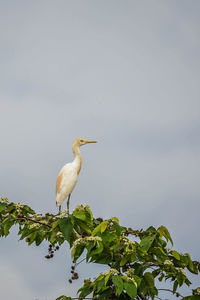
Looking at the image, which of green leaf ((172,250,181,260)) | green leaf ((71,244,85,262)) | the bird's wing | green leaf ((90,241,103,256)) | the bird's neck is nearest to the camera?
green leaf ((90,241,103,256))

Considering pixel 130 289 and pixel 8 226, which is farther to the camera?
pixel 8 226

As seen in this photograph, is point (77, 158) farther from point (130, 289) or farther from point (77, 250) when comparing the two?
point (130, 289)

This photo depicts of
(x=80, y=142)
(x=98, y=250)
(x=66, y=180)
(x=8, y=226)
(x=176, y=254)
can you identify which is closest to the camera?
(x=98, y=250)

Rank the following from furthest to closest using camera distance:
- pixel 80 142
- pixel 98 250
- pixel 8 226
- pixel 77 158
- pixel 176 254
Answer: pixel 80 142 < pixel 77 158 < pixel 8 226 < pixel 176 254 < pixel 98 250

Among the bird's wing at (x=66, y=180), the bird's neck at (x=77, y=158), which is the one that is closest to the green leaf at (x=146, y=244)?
the bird's wing at (x=66, y=180)

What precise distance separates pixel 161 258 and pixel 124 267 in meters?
0.40

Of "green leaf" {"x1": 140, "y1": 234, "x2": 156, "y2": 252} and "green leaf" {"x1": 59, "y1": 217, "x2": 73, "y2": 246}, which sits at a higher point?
"green leaf" {"x1": 59, "y1": 217, "x2": 73, "y2": 246}

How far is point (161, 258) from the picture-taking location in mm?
4387

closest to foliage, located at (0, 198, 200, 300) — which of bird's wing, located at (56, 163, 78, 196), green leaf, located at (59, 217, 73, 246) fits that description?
green leaf, located at (59, 217, 73, 246)

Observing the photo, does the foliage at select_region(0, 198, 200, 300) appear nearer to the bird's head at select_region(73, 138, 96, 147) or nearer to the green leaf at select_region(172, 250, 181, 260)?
the green leaf at select_region(172, 250, 181, 260)

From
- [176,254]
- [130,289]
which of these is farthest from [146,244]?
[130,289]

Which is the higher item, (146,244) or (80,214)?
(80,214)

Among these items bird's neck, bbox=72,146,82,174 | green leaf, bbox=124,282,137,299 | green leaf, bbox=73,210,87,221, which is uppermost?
bird's neck, bbox=72,146,82,174

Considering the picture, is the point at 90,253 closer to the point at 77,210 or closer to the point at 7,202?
the point at 77,210
